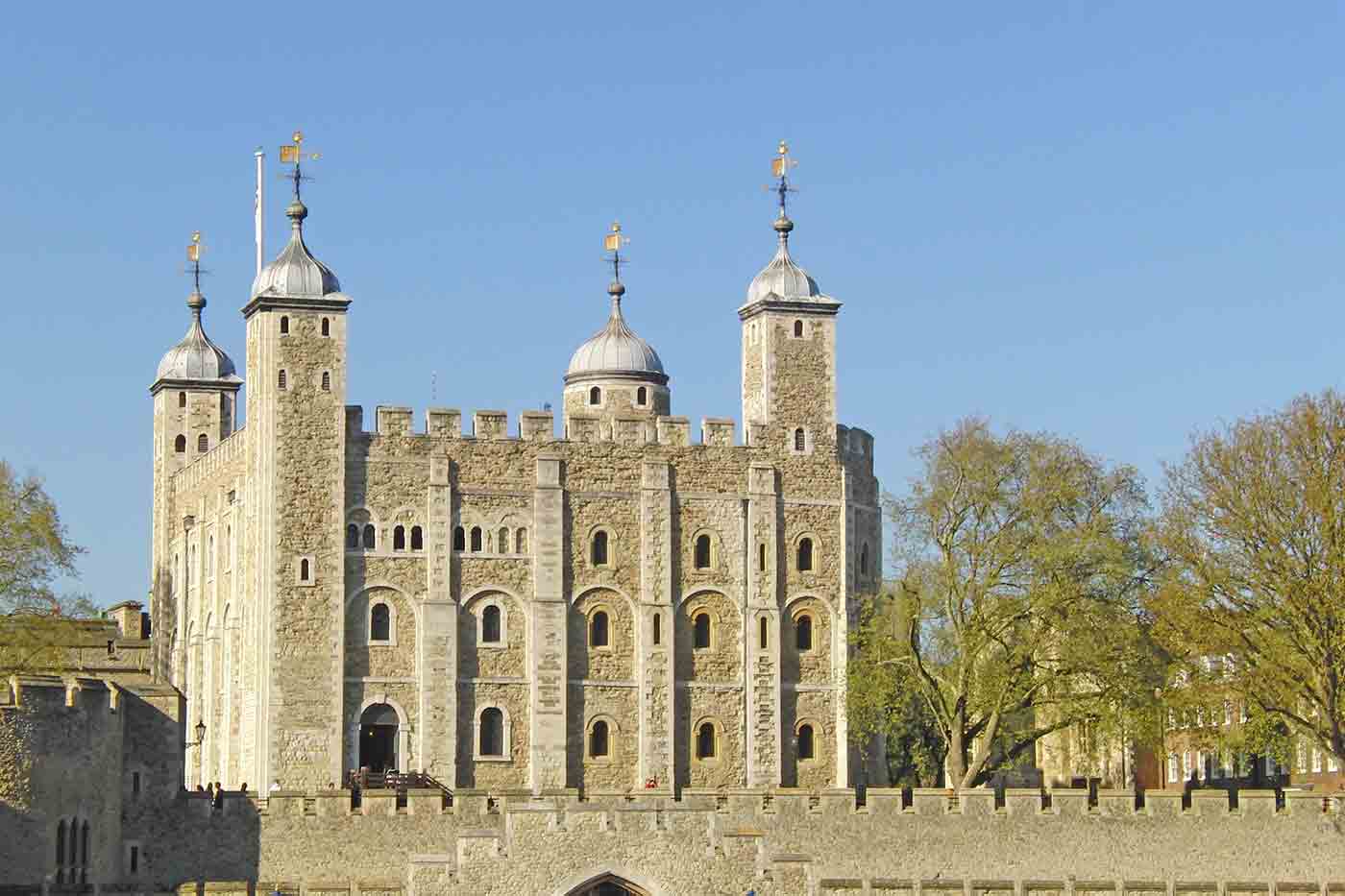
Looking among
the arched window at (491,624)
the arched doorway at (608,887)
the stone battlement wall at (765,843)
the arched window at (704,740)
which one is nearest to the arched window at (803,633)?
the arched window at (704,740)

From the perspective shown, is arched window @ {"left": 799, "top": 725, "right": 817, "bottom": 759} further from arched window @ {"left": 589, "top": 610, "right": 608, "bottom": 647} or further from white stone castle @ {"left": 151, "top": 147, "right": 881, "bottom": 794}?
arched window @ {"left": 589, "top": 610, "right": 608, "bottom": 647}

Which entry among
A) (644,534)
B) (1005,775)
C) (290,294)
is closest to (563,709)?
(644,534)

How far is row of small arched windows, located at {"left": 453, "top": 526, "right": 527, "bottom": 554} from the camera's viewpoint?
276 ft

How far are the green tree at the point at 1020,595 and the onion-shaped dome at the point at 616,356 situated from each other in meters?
16.9

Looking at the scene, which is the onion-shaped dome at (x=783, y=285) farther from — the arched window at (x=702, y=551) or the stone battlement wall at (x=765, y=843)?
the stone battlement wall at (x=765, y=843)

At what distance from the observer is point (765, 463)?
285 feet

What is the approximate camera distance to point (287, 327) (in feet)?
276

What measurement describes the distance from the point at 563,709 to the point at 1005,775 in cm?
2013

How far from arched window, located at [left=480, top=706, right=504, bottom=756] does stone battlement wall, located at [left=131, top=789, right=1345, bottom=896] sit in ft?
50.1

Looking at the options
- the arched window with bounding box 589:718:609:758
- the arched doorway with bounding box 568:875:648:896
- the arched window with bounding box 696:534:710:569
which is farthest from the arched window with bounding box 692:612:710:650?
the arched doorway with bounding box 568:875:648:896

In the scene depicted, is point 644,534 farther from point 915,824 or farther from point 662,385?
point 915,824

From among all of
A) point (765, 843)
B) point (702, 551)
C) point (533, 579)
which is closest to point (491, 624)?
point (533, 579)

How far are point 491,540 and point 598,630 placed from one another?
397 centimetres

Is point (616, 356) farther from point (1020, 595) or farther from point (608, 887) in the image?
point (608, 887)
